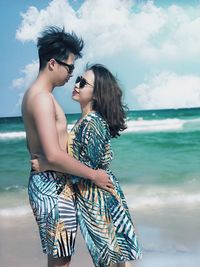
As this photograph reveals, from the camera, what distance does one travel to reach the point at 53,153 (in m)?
1.82

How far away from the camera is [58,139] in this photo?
186 centimetres

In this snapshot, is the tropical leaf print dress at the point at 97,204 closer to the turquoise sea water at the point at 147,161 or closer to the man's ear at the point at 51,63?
the man's ear at the point at 51,63

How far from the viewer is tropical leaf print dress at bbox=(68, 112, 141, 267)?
1.93 metres

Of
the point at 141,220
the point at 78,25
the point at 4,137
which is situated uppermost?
the point at 78,25

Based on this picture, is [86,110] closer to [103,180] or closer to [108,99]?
[108,99]

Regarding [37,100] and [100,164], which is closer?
[37,100]

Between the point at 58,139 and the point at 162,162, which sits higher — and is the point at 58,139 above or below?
above

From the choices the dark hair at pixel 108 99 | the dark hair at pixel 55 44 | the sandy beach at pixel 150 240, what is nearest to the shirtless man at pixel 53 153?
the dark hair at pixel 55 44

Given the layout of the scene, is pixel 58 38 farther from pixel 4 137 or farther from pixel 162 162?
pixel 4 137

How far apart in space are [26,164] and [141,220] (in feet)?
13.0

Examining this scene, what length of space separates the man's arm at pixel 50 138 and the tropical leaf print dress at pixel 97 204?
8 centimetres

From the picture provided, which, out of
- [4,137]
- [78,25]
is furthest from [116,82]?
[4,137]

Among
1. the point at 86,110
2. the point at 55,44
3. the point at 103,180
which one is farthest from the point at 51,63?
the point at 103,180

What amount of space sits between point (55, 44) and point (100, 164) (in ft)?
1.38
